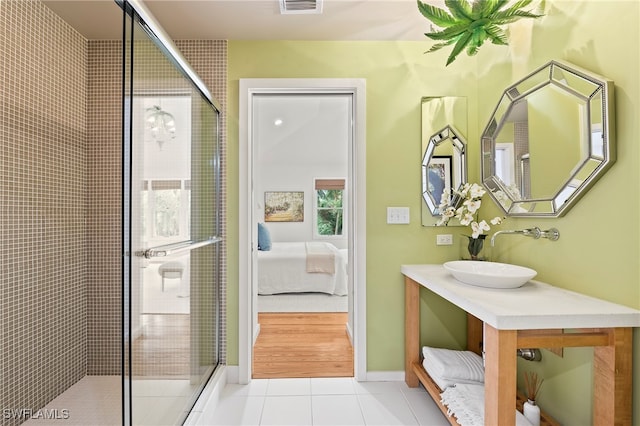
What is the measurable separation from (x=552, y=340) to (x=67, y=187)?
109 inches

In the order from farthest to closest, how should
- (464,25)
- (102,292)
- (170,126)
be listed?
(102,292) → (464,25) → (170,126)

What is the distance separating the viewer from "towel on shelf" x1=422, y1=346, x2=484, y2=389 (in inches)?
74.2

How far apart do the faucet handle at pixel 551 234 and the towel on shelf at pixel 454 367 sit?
2.76 feet

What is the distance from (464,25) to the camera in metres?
1.75

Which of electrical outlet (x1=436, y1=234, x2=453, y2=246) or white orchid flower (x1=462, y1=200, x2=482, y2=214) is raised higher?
white orchid flower (x1=462, y1=200, x2=482, y2=214)

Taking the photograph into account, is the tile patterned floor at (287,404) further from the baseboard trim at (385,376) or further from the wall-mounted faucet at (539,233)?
the wall-mounted faucet at (539,233)

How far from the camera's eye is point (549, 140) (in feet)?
5.64

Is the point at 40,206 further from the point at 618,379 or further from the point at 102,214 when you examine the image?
the point at 618,379

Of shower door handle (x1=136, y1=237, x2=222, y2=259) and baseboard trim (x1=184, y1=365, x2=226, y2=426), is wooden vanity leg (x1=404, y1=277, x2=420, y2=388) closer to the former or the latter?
baseboard trim (x1=184, y1=365, x2=226, y2=426)

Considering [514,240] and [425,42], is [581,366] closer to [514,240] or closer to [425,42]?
[514,240]

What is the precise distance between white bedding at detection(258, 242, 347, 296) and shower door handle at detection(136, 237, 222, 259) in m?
2.39

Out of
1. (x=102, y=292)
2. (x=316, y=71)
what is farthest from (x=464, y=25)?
(x=102, y=292)

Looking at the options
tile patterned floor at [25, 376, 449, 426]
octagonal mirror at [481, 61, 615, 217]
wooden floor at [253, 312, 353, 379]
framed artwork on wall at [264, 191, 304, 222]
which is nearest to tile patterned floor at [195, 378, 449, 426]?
tile patterned floor at [25, 376, 449, 426]

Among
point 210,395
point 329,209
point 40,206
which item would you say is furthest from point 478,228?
point 329,209
